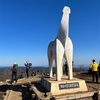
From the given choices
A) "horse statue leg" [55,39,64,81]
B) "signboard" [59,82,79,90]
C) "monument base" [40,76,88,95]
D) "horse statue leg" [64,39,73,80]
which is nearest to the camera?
"monument base" [40,76,88,95]

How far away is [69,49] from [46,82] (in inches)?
102

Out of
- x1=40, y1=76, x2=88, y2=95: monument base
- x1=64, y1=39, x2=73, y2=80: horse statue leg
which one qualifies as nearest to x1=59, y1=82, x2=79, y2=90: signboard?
x1=40, y1=76, x2=88, y2=95: monument base

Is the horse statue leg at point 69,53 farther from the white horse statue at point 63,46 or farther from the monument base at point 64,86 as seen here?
the monument base at point 64,86

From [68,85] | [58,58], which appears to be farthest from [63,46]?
[68,85]

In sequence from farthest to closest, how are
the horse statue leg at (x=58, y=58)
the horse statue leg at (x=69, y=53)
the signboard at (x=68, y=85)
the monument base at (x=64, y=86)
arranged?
1. the horse statue leg at (x=69, y=53)
2. the horse statue leg at (x=58, y=58)
3. the signboard at (x=68, y=85)
4. the monument base at (x=64, y=86)

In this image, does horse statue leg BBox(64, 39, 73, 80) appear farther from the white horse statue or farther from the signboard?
the signboard

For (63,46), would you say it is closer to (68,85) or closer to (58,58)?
(58,58)

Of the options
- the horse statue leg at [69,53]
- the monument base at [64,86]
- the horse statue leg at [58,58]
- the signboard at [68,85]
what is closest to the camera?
the monument base at [64,86]

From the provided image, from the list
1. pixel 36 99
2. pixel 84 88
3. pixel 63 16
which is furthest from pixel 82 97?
pixel 63 16

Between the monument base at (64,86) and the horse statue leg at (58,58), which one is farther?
the horse statue leg at (58,58)

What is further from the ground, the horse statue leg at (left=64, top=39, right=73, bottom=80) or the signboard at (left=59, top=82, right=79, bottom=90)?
the horse statue leg at (left=64, top=39, right=73, bottom=80)

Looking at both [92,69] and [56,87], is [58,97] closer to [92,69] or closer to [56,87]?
[56,87]

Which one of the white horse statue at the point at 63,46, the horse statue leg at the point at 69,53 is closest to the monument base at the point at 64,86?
the white horse statue at the point at 63,46

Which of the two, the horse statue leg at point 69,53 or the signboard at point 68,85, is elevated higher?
the horse statue leg at point 69,53
